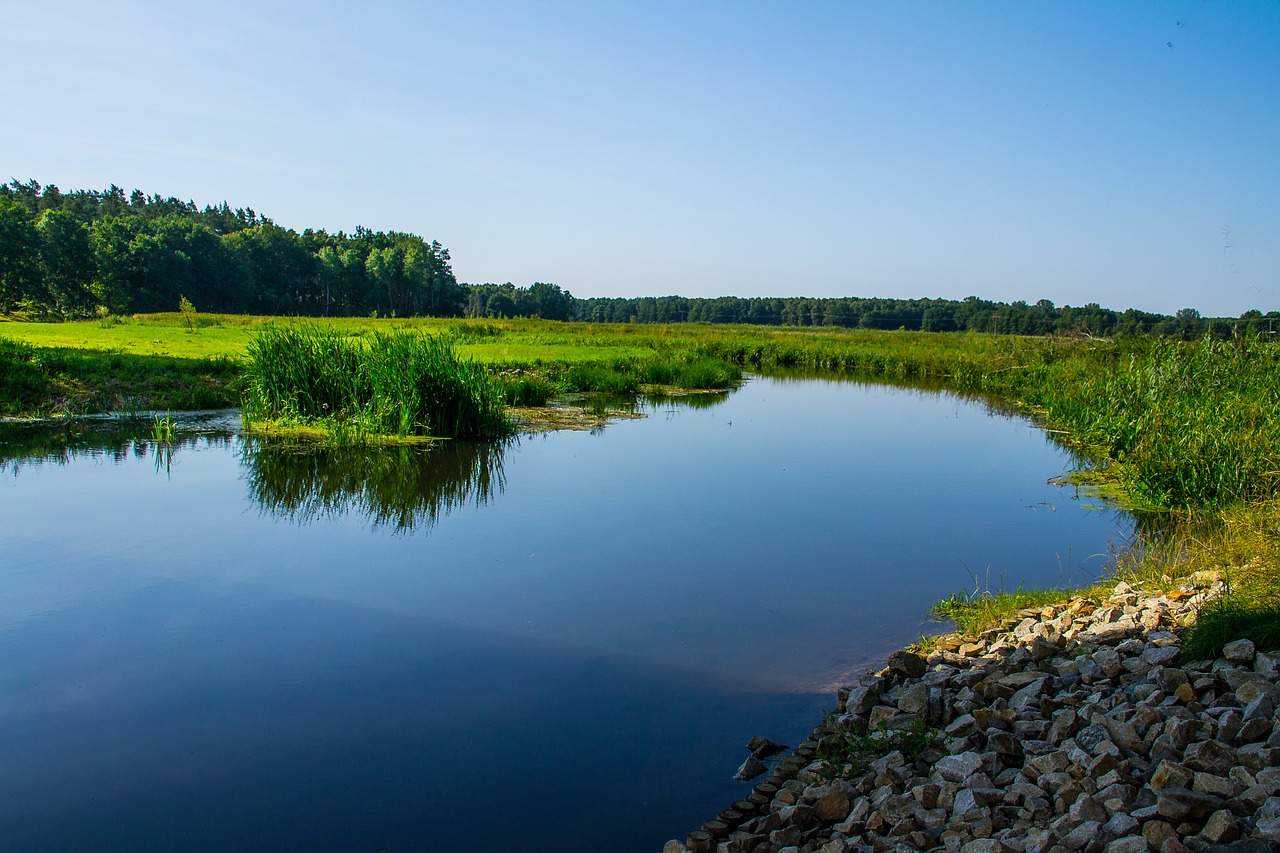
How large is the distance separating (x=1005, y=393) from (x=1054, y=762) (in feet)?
79.8

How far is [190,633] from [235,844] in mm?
2658

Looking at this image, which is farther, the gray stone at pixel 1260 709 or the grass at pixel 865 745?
the grass at pixel 865 745

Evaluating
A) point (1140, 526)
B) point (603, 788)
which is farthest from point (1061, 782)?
point (1140, 526)

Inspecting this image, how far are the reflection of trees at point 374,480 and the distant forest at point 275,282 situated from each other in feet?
46.0

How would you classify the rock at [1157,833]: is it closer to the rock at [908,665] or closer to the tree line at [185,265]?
the rock at [908,665]

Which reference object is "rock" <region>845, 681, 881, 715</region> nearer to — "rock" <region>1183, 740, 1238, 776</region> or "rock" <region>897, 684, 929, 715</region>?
"rock" <region>897, 684, 929, 715</region>

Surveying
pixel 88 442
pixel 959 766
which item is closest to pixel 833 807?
pixel 959 766

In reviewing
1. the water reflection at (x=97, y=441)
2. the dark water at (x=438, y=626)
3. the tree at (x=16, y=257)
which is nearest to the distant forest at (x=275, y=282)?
the tree at (x=16, y=257)

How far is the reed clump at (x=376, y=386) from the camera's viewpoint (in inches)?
535

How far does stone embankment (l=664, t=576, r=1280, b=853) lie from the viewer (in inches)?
115

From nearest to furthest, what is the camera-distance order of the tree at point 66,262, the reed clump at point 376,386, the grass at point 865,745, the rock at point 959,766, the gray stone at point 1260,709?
the gray stone at point 1260,709 → the rock at point 959,766 → the grass at point 865,745 → the reed clump at point 376,386 → the tree at point 66,262

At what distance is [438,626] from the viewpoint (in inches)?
245

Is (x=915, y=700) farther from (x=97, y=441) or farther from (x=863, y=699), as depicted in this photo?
(x=97, y=441)

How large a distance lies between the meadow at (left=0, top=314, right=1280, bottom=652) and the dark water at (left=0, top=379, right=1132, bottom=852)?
94cm
